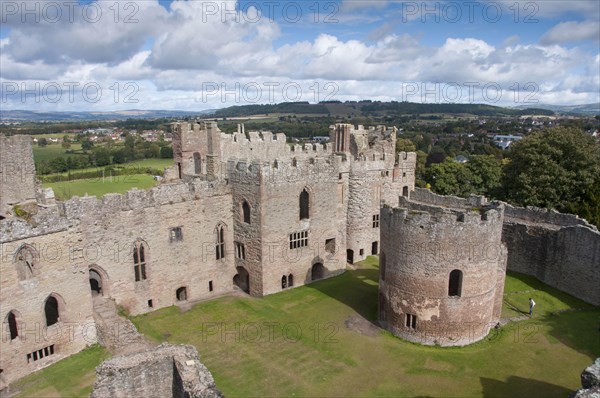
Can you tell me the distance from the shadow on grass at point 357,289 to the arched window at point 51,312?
13.8 metres

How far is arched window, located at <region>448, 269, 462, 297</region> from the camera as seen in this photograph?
20297mm

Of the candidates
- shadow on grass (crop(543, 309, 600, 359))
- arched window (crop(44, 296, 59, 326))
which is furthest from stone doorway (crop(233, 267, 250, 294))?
shadow on grass (crop(543, 309, 600, 359))

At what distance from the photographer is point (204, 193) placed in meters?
25.2

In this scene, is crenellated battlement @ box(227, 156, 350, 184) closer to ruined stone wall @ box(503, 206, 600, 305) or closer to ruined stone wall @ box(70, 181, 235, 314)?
ruined stone wall @ box(70, 181, 235, 314)

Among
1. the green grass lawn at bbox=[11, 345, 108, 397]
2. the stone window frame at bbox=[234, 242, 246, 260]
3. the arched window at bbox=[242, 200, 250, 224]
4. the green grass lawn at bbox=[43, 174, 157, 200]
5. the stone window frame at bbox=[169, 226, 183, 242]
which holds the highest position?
the arched window at bbox=[242, 200, 250, 224]

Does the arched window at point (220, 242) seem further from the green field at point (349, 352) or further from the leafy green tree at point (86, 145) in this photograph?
the leafy green tree at point (86, 145)

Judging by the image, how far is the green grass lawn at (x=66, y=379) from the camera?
1708cm

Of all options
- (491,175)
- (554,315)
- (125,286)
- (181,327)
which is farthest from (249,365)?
(491,175)

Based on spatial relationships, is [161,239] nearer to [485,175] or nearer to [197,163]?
[197,163]

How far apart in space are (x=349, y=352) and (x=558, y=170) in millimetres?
26364

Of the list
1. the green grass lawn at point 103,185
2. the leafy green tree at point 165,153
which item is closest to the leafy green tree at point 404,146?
the green grass lawn at point 103,185

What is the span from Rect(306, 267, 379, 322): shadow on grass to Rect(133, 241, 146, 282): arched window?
9.93 m

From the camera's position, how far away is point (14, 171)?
2386 centimetres

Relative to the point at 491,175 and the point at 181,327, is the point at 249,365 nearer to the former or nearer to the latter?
the point at 181,327
